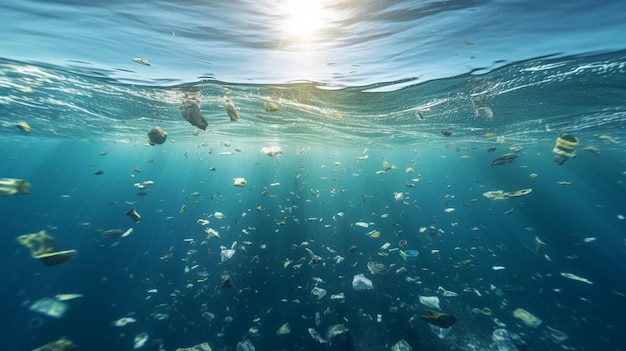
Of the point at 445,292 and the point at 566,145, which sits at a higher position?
the point at 566,145

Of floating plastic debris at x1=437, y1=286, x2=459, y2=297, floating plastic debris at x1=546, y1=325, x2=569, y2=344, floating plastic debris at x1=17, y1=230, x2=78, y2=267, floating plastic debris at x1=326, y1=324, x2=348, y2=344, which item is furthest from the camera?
floating plastic debris at x1=437, y1=286, x2=459, y2=297

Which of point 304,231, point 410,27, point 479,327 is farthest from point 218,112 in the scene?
point 479,327

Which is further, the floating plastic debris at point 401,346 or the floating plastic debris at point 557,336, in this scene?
the floating plastic debris at point 557,336

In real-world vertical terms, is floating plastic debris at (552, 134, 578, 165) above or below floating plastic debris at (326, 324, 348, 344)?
above

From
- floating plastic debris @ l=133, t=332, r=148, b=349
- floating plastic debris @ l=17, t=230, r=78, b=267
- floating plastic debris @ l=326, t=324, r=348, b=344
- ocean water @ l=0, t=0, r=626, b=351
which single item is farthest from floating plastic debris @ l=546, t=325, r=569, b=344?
floating plastic debris @ l=133, t=332, r=148, b=349

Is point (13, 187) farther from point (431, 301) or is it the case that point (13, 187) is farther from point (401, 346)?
point (431, 301)

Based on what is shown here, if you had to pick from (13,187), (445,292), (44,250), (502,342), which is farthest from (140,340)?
(445,292)

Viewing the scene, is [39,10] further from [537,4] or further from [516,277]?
[516,277]

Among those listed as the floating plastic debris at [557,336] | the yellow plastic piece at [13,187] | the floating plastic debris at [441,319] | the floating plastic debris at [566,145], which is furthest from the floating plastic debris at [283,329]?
the floating plastic debris at [557,336]

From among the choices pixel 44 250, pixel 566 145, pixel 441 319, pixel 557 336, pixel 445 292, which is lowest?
pixel 445 292

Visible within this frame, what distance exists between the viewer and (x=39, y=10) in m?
6.80

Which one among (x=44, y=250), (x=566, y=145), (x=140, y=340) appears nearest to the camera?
(x=44, y=250)

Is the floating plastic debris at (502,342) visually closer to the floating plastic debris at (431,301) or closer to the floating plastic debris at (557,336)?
the floating plastic debris at (431,301)

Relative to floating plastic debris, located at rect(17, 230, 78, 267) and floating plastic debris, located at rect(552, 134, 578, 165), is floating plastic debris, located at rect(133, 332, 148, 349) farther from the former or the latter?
floating plastic debris, located at rect(552, 134, 578, 165)
